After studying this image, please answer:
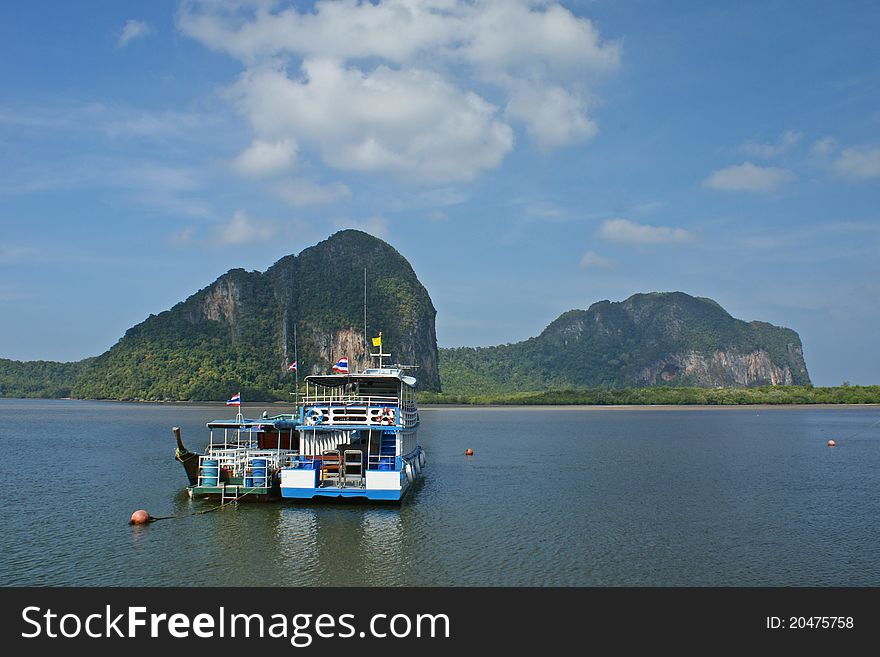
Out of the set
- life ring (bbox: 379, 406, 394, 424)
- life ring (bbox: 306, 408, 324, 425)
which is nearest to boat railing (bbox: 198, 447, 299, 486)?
life ring (bbox: 306, 408, 324, 425)

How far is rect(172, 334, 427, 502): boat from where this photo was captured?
32.0 metres

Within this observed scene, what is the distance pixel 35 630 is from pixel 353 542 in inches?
456

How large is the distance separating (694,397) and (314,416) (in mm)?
168362

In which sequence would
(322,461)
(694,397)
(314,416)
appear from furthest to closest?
1. (694,397)
2. (314,416)
3. (322,461)

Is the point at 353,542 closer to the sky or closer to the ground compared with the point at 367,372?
closer to the ground

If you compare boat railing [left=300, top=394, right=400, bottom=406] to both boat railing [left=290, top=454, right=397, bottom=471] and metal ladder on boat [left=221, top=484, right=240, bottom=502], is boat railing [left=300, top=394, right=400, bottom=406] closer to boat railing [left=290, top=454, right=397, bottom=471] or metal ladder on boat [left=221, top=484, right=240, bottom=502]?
boat railing [left=290, top=454, right=397, bottom=471]

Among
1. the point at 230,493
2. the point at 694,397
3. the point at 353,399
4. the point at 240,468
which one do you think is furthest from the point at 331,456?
the point at 694,397

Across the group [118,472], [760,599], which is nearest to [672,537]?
[760,599]

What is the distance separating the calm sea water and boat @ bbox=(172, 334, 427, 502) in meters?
1.07

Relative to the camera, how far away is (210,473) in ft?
112

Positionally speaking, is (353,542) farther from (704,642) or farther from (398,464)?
(704,642)

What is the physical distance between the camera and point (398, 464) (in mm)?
33500

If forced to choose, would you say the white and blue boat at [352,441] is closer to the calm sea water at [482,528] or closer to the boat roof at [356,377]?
the boat roof at [356,377]

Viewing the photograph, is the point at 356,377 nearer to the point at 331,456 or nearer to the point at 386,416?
the point at 386,416
